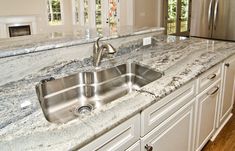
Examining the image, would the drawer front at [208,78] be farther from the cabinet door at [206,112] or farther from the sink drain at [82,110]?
the sink drain at [82,110]

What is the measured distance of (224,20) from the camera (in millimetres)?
3670

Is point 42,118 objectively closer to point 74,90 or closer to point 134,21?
point 74,90

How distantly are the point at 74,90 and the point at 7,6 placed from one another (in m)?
5.64

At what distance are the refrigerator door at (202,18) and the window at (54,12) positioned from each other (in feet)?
15.7

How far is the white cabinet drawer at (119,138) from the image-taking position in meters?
0.85

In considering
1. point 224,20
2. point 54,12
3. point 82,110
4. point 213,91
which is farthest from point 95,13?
point 82,110

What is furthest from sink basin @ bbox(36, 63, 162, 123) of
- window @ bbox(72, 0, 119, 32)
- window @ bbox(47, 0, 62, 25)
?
window @ bbox(47, 0, 62, 25)

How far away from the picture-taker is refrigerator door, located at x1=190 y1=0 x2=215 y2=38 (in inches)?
148

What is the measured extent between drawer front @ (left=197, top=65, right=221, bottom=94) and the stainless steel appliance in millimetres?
2218

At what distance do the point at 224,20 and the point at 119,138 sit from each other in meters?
3.48

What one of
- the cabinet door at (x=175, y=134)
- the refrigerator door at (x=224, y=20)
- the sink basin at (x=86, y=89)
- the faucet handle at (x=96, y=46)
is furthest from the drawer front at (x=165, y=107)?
the refrigerator door at (x=224, y=20)

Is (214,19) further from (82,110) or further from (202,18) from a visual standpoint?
(82,110)

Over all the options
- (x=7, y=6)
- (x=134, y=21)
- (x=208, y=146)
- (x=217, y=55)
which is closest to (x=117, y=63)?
(x=217, y=55)

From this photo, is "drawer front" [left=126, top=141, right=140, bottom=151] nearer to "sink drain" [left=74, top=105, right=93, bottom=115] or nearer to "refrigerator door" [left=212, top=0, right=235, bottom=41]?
"sink drain" [left=74, top=105, right=93, bottom=115]
